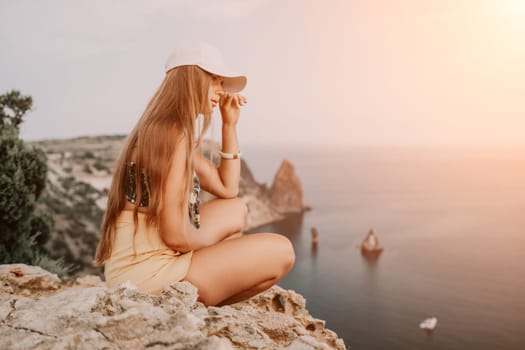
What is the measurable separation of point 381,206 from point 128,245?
5278 cm

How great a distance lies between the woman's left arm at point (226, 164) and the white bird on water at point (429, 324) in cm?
2134

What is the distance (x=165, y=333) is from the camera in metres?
1.48

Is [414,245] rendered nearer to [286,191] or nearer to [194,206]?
[286,191]

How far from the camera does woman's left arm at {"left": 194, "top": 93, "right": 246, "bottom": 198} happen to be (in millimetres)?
2641

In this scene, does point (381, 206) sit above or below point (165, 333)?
below

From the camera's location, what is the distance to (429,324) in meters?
21.3

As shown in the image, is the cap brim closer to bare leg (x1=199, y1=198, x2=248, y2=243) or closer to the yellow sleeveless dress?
bare leg (x1=199, y1=198, x2=248, y2=243)

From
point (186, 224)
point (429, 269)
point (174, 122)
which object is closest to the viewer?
point (174, 122)

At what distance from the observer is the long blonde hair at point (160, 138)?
1.99 m

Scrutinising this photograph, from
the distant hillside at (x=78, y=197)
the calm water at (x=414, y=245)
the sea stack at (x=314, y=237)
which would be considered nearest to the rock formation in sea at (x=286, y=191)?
the calm water at (x=414, y=245)

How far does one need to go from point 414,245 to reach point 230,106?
4055 cm

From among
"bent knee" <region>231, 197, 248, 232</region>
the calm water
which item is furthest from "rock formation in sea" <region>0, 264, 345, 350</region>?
the calm water

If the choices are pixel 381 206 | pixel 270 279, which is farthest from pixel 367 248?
pixel 270 279

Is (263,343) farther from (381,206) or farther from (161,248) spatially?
(381,206)
